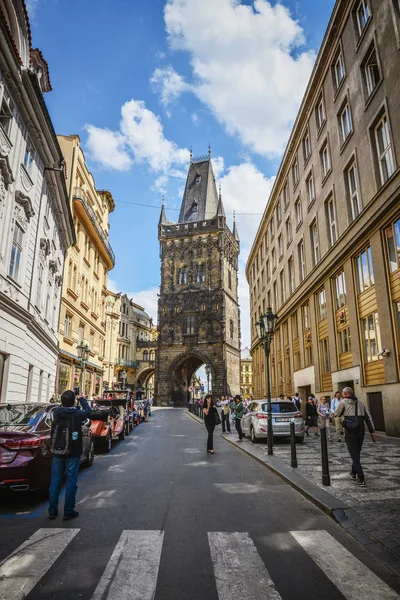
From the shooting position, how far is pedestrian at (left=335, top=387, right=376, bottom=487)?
7.35 metres

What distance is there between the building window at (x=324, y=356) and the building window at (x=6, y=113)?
17148mm

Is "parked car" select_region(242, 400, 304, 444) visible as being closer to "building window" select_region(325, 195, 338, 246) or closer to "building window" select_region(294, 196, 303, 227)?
"building window" select_region(325, 195, 338, 246)

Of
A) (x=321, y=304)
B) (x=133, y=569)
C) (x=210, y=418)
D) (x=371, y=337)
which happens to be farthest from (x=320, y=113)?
(x=133, y=569)

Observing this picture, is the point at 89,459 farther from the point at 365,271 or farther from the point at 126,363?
the point at 126,363

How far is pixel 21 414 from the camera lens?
7.27 metres

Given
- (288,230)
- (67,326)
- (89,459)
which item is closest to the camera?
(89,459)

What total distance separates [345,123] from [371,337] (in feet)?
34.3

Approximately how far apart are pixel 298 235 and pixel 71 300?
14.9 meters

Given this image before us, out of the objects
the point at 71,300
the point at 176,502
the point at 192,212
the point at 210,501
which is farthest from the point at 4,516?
the point at 192,212

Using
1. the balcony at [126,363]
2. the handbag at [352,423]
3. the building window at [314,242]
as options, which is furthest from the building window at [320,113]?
the balcony at [126,363]

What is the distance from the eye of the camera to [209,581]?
11.8 feet

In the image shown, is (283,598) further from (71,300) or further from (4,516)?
(71,300)

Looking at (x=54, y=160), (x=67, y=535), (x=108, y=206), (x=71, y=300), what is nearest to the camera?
(x=67, y=535)

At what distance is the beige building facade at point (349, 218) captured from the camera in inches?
579
